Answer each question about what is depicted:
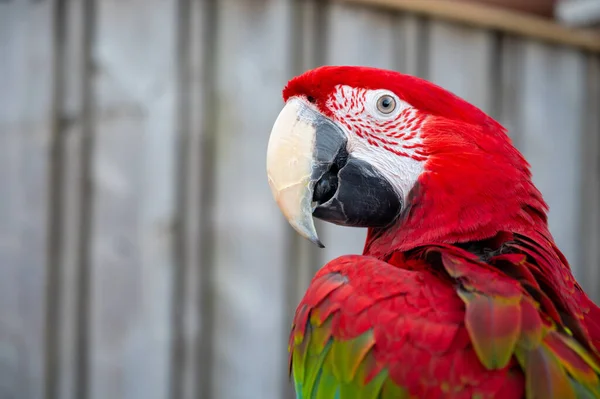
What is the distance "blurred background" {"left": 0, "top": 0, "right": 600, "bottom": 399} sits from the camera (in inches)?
89.4

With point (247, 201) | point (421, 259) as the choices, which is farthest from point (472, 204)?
point (247, 201)

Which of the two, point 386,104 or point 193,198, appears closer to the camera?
point 386,104

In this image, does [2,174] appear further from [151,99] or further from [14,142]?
[151,99]

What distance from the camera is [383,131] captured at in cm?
126

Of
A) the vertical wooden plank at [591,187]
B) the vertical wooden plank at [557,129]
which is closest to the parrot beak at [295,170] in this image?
the vertical wooden plank at [557,129]

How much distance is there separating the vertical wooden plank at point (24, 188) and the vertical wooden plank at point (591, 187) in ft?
8.46

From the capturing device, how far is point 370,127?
4.16 ft

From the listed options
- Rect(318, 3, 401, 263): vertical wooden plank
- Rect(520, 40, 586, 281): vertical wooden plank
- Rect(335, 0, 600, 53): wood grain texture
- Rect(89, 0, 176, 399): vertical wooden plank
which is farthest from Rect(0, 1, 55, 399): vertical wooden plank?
Rect(520, 40, 586, 281): vertical wooden plank

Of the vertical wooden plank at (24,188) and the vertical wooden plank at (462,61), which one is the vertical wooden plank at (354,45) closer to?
the vertical wooden plank at (462,61)

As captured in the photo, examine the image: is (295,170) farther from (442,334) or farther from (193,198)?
(193,198)

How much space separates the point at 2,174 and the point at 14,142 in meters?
0.15

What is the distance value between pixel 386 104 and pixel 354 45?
4.10 feet

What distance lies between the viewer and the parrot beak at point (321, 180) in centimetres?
120

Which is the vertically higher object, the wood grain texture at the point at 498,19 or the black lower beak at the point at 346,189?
the wood grain texture at the point at 498,19
